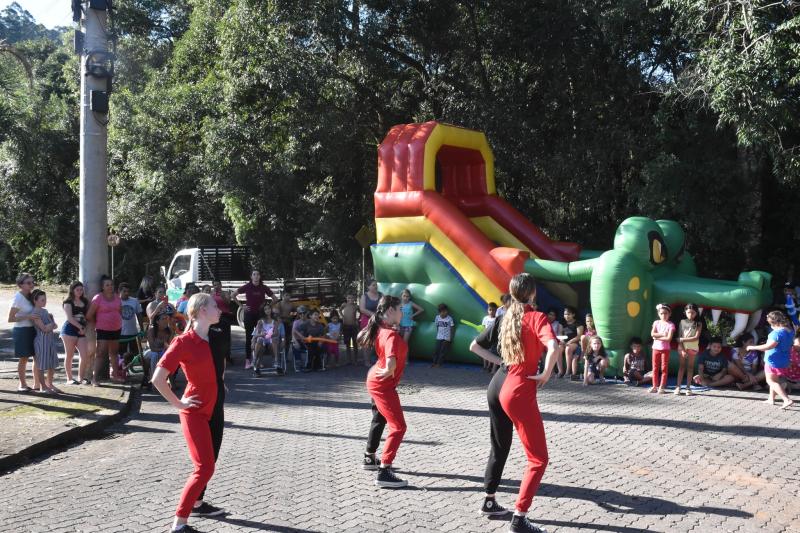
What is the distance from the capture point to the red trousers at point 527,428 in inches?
200

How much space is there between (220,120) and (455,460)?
15.1 meters

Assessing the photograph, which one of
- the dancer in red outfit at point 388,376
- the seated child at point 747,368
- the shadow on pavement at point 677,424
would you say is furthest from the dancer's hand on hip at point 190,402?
the seated child at point 747,368

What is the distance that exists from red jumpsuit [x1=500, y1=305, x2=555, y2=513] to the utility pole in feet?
26.4

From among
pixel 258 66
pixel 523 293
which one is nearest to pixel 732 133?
pixel 258 66

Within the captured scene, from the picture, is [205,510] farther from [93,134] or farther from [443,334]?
[443,334]

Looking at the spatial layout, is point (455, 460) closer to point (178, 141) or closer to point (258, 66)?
point (258, 66)

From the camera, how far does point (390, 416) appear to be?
6262 mm

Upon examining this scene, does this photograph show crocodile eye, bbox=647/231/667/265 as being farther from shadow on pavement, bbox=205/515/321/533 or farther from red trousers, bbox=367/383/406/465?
shadow on pavement, bbox=205/515/321/533

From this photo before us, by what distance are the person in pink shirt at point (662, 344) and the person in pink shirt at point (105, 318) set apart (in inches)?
310

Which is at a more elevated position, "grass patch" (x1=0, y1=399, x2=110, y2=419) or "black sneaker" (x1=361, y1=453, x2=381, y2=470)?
"grass patch" (x1=0, y1=399, x2=110, y2=419)

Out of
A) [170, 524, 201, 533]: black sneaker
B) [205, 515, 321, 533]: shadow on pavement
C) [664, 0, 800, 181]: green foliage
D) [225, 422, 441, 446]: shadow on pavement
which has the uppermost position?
[664, 0, 800, 181]: green foliage

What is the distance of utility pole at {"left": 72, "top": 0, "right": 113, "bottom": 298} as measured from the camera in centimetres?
1116

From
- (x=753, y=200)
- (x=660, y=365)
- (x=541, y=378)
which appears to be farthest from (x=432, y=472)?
(x=753, y=200)

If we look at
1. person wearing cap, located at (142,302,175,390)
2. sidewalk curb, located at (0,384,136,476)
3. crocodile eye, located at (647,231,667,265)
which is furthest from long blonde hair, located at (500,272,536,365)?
crocodile eye, located at (647,231,667,265)
